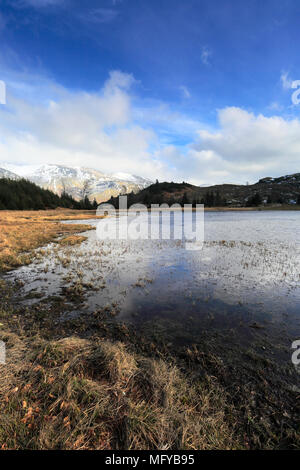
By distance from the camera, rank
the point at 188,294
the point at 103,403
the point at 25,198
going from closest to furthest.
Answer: the point at 103,403, the point at 188,294, the point at 25,198

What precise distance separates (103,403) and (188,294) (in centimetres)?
809

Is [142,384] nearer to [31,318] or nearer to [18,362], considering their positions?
[18,362]

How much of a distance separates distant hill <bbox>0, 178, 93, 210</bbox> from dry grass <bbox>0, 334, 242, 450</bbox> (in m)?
142

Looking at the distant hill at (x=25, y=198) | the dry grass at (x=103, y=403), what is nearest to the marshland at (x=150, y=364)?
the dry grass at (x=103, y=403)

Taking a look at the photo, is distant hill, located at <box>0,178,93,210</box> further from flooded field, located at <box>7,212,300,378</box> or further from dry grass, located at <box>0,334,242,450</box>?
dry grass, located at <box>0,334,242,450</box>

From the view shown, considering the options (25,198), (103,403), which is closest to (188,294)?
(103,403)

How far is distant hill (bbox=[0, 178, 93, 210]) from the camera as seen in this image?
122438 millimetres

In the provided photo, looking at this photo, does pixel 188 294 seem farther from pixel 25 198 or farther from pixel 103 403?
pixel 25 198

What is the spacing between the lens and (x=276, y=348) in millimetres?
6945

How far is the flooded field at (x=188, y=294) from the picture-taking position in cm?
774

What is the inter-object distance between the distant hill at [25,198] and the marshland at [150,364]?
453 feet

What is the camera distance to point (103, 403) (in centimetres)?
423

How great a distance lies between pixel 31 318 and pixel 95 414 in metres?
6.49
